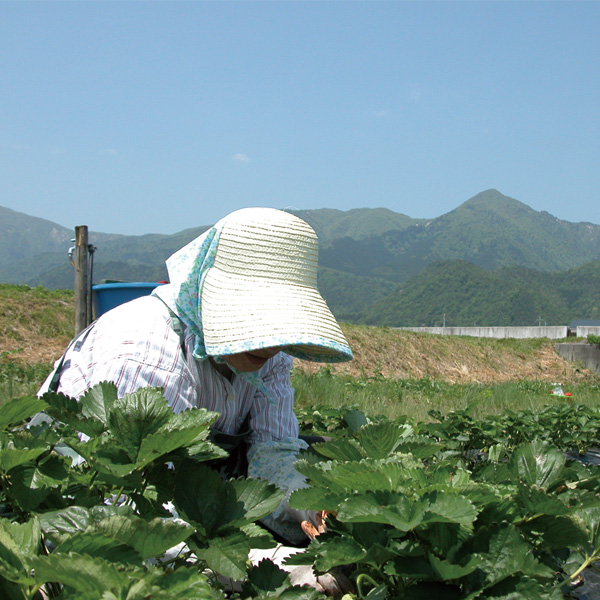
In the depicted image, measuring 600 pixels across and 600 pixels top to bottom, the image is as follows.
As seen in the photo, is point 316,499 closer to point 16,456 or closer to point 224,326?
point 16,456

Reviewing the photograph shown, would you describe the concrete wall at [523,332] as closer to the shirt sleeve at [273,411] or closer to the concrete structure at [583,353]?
the concrete structure at [583,353]

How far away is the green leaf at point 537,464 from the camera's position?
0.91m

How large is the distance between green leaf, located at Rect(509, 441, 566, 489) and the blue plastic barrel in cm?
398

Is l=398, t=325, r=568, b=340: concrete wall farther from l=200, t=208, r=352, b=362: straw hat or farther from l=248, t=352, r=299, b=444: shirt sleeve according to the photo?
l=200, t=208, r=352, b=362: straw hat

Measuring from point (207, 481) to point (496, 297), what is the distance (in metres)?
84.2

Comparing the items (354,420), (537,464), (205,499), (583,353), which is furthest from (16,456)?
(583,353)

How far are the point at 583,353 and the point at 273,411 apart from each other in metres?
19.4

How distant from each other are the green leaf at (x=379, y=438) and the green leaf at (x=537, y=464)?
0.20m

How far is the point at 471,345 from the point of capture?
18641 millimetres

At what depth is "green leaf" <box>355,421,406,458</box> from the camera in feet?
3.11

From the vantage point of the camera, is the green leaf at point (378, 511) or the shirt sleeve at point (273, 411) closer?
the green leaf at point (378, 511)

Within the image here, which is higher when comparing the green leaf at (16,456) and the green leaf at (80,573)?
the green leaf at (16,456)

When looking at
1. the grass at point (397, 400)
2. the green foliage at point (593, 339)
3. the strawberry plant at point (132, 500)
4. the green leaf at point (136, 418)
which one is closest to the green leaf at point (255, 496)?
the strawberry plant at point (132, 500)

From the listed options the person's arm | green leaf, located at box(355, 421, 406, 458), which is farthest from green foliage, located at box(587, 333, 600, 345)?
green leaf, located at box(355, 421, 406, 458)
